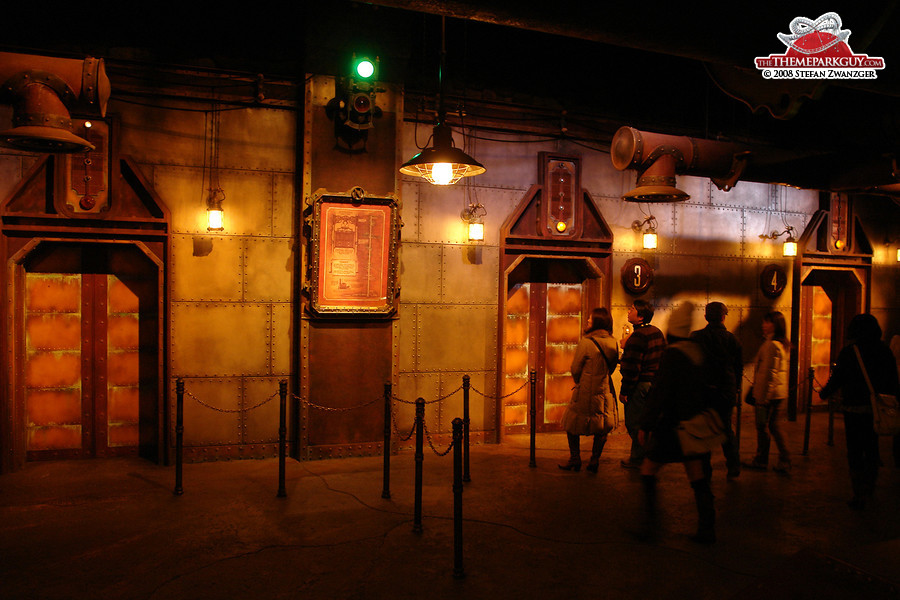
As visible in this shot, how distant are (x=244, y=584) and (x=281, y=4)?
288 inches

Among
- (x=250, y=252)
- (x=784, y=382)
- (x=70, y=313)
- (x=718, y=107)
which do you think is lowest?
(x=784, y=382)

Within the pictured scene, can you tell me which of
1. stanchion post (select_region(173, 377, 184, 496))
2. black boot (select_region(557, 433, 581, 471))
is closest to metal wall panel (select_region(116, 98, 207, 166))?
stanchion post (select_region(173, 377, 184, 496))

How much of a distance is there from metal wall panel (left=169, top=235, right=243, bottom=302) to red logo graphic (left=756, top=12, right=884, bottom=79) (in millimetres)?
6316

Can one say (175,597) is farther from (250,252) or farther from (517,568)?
(250,252)

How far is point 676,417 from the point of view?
17.0 ft

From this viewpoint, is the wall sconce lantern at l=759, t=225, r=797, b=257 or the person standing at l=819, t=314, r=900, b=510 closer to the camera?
the person standing at l=819, t=314, r=900, b=510

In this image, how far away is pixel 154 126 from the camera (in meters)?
7.66

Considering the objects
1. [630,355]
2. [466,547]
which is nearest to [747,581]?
[466,547]

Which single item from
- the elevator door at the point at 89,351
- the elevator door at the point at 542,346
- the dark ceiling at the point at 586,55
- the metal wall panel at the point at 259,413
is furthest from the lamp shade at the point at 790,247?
the elevator door at the point at 89,351

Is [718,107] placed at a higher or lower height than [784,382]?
higher

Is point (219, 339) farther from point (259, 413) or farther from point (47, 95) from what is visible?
point (47, 95)

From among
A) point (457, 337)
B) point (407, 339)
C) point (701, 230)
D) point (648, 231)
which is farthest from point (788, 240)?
point (407, 339)

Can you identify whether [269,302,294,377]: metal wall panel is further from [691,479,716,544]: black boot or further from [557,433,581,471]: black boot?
[691,479,716,544]: black boot

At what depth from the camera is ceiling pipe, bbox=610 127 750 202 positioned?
7777 millimetres
